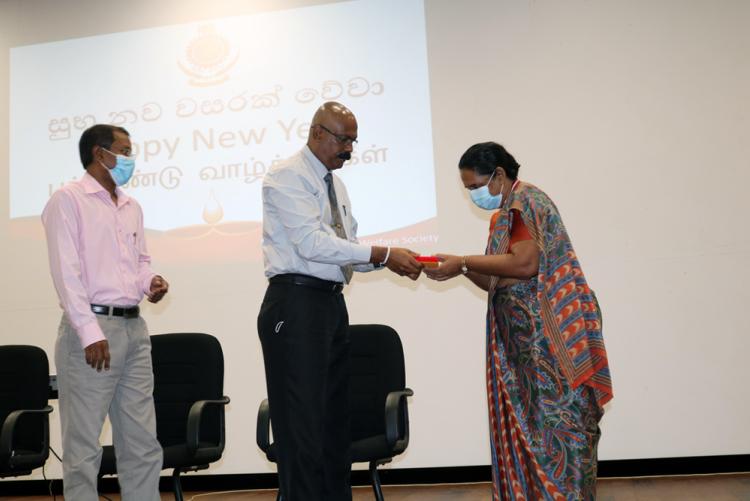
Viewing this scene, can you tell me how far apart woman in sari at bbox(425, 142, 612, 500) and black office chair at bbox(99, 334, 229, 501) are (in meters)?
1.27

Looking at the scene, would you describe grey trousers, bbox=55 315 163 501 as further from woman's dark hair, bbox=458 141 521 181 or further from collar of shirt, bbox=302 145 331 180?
woman's dark hair, bbox=458 141 521 181

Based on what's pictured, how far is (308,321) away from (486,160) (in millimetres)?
904

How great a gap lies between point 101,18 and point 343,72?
184 cm

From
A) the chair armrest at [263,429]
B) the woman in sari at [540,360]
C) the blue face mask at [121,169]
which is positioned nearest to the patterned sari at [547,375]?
the woman in sari at [540,360]

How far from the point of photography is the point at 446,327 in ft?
15.9

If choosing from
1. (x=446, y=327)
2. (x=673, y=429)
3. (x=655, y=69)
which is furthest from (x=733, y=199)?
(x=446, y=327)

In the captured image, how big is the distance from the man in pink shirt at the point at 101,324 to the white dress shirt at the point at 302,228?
1.96 ft

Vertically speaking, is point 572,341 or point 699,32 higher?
point 699,32

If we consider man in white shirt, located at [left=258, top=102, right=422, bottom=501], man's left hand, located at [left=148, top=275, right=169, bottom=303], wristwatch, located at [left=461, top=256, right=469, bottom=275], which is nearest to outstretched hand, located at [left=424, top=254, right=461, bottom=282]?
wristwatch, located at [left=461, top=256, right=469, bottom=275]

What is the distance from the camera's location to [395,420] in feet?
10.0

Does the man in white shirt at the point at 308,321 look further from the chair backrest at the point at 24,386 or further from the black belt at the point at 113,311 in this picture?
the chair backrest at the point at 24,386

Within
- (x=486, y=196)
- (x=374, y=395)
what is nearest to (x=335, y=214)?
(x=486, y=196)

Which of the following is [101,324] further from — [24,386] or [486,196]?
[486,196]

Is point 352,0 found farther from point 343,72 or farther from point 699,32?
point 699,32
